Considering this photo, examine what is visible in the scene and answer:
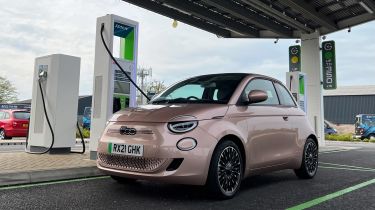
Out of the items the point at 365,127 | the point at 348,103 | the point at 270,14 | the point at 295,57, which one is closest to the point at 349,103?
the point at 348,103

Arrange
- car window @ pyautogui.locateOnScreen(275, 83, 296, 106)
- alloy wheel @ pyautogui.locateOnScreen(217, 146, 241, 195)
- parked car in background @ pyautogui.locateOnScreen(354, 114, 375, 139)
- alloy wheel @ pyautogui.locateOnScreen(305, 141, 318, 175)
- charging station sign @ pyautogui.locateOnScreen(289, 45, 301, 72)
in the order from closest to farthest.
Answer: alloy wheel @ pyautogui.locateOnScreen(217, 146, 241, 195), car window @ pyautogui.locateOnScreen(275, 83, 296, 106), alloy wheel @ pyautogui.locateOnScreen(305, 141, 318, 175), charging station sign @ pyautogui.locateOnScreen(289, 45, 301, 72), parked car in background @ pyautogui.locateOnScreen(354, 114, 375, 139)

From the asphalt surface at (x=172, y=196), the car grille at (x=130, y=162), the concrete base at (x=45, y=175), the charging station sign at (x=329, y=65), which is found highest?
the charging station sign at (x=329, y=65)

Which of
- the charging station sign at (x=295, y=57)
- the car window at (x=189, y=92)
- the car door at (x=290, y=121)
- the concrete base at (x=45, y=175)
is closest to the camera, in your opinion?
the concrete base at (x=45, y=175)

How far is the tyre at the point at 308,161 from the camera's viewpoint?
6.33 m

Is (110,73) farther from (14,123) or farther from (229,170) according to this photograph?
(14,123)

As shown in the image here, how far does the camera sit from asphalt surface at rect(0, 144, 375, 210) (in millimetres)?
4230

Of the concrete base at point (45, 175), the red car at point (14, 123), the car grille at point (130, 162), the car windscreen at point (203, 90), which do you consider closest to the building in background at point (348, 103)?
the red car at point (14, 123)

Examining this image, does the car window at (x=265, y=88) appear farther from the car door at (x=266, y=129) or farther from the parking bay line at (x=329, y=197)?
the parking bay line at (x=329, y=197)

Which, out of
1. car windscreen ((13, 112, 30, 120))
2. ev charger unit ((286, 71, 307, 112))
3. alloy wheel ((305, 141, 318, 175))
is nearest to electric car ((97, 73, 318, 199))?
alloy wheel ((305, 141, 318, 175))

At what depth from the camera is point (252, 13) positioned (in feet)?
53.8

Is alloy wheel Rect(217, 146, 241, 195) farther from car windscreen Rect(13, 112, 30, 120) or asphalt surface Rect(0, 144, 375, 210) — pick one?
car windscreen Rect(13, 112, 30, 120)

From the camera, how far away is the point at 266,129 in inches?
213

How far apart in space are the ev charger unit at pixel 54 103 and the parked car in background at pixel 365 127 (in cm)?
2747

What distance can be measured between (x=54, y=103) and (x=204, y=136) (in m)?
5.24
